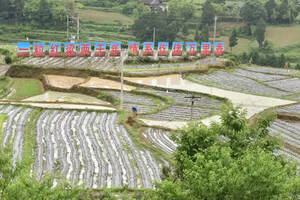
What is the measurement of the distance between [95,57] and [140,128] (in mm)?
20305

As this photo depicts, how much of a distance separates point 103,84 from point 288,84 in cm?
1460

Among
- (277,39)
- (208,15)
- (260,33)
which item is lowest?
(277,39)

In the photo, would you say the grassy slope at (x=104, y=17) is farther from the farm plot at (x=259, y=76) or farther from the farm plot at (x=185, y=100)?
the farm plot at (x=185, y=100)

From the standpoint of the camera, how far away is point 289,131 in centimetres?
2091

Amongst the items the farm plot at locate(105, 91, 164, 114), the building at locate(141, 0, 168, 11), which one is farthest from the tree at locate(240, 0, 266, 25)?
the farm plot at locate(105, 91, 164, 114)

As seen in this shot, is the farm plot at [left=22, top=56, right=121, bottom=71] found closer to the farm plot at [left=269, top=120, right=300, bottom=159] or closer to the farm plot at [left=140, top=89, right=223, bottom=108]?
the farm plot at [left=140, top=89, right=223, bottom=108]

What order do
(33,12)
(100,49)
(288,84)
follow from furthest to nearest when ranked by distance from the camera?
(33,12) < (100,49) < (288,84)

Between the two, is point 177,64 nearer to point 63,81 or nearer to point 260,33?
point 63,81

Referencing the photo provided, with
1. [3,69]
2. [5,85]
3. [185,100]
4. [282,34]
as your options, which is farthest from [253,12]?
[5,85]

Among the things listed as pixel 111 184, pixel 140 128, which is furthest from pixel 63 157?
pixel 140 128

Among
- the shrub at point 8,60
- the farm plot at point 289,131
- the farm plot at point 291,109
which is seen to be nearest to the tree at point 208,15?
the shrub at point 8,60

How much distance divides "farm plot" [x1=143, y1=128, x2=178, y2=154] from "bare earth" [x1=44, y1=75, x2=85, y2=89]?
11.2m

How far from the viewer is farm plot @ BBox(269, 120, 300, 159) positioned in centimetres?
1898

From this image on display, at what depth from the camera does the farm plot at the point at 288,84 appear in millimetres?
32312
